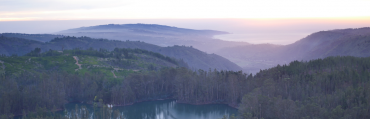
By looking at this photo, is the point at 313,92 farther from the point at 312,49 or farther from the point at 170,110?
the point at 312,49

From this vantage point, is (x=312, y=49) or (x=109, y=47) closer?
(x=312, y=49)

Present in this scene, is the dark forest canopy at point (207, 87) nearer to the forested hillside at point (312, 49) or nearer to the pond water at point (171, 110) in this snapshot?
the pond water at point (171, 110)

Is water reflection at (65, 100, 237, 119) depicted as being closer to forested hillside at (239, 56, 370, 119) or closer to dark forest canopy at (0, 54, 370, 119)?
dark forest canopy at (0, 54, 370, 119)

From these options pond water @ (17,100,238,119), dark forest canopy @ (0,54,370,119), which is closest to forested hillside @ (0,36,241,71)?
dark forest canopy @ (0,54,370,119)

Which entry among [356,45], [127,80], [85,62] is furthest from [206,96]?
[356,45]

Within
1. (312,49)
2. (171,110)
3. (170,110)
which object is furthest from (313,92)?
(312,49)

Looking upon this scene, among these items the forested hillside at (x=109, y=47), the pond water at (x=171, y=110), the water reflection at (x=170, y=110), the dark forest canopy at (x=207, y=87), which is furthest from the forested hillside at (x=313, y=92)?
the forested hillside at (x=109, y=47)

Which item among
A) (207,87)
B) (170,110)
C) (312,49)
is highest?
(312,49)

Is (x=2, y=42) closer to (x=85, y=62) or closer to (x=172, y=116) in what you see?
(x=85, y=62)

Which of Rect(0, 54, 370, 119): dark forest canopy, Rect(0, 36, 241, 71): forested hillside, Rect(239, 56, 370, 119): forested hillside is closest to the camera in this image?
Rect(239, 56, 370, 119): forested hillside
